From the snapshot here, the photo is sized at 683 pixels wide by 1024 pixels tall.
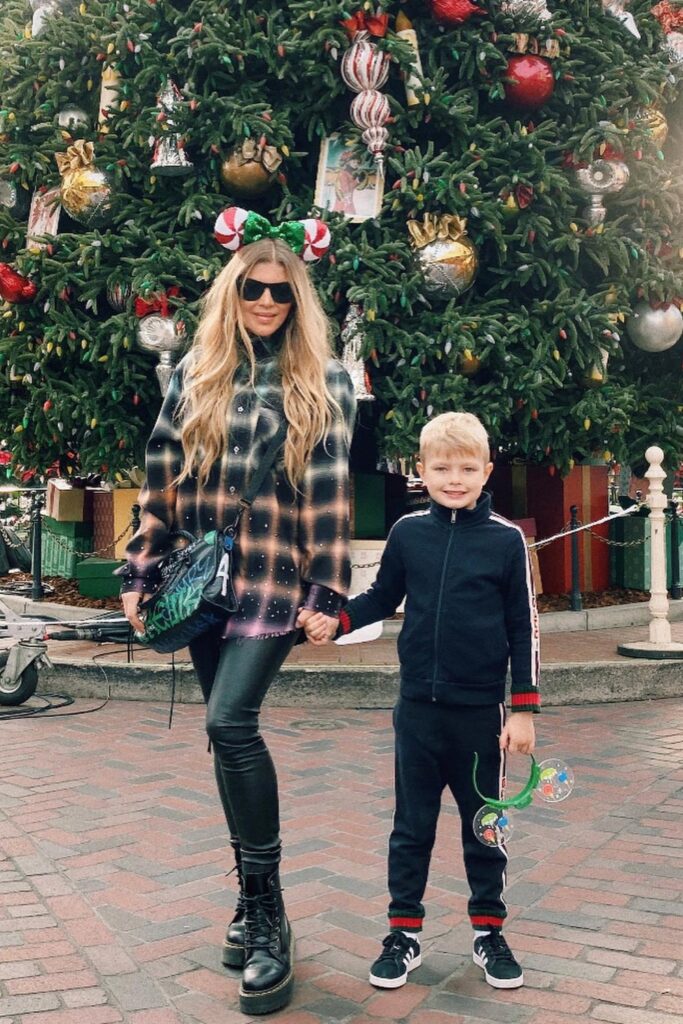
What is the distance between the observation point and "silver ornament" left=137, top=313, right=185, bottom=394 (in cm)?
741

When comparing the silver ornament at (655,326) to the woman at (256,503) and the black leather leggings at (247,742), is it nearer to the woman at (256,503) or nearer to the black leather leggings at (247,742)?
the woman at (256,503)

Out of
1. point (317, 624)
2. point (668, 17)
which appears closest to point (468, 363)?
point (668, 17)

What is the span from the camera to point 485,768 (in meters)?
2.80

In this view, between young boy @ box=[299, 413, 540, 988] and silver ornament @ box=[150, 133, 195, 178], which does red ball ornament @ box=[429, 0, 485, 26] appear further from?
young boy @ box=[299, 413, 540, 988]

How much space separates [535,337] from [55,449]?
4.10m

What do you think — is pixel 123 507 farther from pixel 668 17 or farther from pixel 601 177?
pixel 668 17

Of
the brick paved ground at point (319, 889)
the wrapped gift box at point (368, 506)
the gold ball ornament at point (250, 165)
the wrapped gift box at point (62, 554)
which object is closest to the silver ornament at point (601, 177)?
the gold ball ornament at point (250, 165)

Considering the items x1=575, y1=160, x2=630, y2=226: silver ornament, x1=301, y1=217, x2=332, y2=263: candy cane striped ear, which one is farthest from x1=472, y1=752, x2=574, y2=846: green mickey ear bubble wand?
x1=575, y1=160, x2=630, y2=226: silver ornament

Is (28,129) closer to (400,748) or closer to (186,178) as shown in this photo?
(186,178)

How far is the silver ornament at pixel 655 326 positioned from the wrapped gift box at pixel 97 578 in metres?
5.13

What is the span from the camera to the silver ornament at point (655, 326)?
26.8 ft

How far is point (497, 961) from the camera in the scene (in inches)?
111

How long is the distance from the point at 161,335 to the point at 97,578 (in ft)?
10.2

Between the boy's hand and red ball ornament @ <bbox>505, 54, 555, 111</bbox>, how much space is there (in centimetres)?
615
